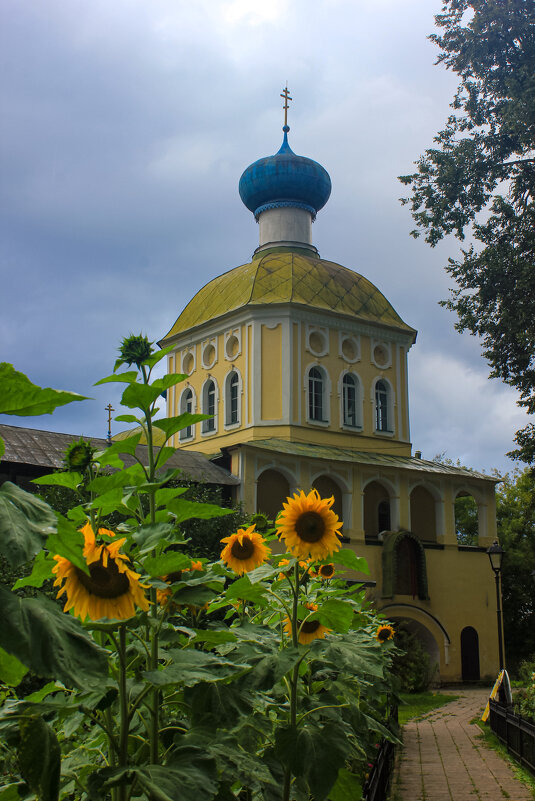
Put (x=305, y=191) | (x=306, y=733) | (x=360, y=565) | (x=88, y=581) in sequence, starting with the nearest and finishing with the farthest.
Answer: (x=88, y=581), (x=306, y=733), (x=360, y=565), (x=305, y=191)

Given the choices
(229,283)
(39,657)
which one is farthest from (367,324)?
(39,657)

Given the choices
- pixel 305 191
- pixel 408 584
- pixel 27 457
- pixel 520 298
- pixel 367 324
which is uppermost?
pixel 305 191

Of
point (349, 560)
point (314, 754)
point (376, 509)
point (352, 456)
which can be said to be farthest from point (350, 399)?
point (314, 754)

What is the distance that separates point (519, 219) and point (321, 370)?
8.47 m

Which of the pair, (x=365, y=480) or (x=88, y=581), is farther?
(x=365, y=480)

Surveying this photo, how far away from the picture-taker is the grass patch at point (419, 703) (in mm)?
15841

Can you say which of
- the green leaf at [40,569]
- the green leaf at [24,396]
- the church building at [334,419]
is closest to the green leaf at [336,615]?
the green leaf at [40,569]

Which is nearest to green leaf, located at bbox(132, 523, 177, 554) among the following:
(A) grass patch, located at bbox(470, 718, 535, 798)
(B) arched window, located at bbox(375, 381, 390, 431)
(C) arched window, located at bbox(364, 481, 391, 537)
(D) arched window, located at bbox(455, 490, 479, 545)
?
(A) grass patch, located at bbox(470, 718, 535, 798)

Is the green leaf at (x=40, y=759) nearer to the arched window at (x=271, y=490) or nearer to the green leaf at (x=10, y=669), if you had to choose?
the green leaf at (x=10, y=669)

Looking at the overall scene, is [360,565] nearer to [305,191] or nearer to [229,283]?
[229,283]

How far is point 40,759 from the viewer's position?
171 centimetres

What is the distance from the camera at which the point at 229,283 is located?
2678 centimetres

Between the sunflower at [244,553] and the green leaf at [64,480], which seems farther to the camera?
the sunflower at [244,553]

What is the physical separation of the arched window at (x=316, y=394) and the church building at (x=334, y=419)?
0.05m
